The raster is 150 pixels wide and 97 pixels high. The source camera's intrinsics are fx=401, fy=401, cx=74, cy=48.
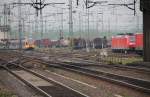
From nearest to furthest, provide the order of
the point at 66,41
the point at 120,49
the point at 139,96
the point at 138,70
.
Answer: the point at 139,96, the point at 138,70, the point at 120,49, the point at 66,41

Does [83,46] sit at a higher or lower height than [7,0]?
lower

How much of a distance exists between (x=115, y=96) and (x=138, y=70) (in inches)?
463

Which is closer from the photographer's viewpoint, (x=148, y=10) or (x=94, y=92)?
(x=94, y=92)

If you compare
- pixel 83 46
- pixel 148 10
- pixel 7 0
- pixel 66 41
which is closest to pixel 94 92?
pixel 148 10

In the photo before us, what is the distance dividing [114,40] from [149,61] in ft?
120

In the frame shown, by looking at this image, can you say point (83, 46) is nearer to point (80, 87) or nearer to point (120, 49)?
point (120, 49)

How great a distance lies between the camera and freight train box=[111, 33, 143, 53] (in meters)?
58.7

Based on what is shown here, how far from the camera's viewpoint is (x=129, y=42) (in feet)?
203

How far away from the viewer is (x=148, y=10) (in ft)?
105

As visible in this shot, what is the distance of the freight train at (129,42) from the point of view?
58.7 metres

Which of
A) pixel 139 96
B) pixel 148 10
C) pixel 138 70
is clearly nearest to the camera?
pixel 139 96

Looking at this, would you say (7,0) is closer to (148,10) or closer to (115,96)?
(148,10)

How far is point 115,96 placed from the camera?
16359 mm

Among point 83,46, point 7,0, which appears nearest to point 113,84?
point 7,0
